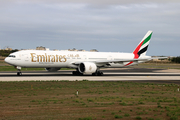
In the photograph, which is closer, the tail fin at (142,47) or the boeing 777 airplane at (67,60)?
the boeing 777 airplane at (67,60)

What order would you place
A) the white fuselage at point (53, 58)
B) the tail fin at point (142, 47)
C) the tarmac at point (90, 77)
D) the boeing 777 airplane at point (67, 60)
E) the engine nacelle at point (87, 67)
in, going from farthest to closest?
the tail fin at point (142, 47) → the engine nacelle at point (87, 67) → the boeing 777 airplane at point (67, 60) → the white fuselage at point (53, 58) → the tarmac at point (90, 77)

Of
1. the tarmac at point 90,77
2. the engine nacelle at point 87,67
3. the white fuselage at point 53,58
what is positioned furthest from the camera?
the engine nacelle at point 87,67

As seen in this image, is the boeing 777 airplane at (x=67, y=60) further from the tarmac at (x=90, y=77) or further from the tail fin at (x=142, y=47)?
the tail fin at (x=142, y=47)

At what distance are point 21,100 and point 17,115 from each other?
14.9ft

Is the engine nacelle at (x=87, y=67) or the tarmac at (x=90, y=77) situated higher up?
the engine nacelle at (x=87, y=67)

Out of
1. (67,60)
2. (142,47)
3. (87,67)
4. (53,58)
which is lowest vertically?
(87,67)

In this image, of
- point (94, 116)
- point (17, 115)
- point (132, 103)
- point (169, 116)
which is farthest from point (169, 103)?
point (17, 115)

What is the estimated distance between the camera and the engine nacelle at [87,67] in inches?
1690

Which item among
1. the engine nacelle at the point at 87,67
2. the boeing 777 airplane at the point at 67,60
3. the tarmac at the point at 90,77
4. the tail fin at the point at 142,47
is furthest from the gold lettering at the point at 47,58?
the tail fin at the point at 142,47

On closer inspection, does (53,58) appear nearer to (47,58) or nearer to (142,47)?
(47,58)

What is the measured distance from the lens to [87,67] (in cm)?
4297

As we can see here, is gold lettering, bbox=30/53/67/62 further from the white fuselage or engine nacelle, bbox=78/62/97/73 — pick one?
engine nacelle, bbox=78/62/97/73

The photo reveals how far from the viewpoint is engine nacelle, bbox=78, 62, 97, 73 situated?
141 feet

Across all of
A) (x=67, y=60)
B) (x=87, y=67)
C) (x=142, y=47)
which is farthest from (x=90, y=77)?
(x=142, y=47)
